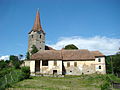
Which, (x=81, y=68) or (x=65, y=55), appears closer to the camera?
(x=81, y=68)

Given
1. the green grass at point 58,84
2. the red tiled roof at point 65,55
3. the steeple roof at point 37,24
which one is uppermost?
the steeple roof at point 37,24

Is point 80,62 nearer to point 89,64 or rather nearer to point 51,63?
point 89,64

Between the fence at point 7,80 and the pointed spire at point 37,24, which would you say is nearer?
the fence at point 7,80

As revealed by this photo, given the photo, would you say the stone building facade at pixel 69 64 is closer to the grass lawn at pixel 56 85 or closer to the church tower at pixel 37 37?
the grass lawn at pixel 56 85

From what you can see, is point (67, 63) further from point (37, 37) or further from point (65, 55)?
point (37, 37)

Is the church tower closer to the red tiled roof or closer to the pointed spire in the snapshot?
the pointed spire

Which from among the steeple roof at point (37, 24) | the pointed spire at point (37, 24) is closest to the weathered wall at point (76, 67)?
the steeple roof at point (37, 24)

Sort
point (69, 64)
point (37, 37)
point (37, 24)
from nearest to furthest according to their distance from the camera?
point (69, 64) → point (37, 37) → point (37, 24)

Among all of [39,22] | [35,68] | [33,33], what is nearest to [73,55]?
[35,68]

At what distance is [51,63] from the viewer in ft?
125

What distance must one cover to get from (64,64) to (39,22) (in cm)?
2772

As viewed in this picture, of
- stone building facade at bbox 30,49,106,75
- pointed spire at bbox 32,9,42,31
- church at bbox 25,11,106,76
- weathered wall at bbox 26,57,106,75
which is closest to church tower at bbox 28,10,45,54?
pointed spire at bbox 32,9,42,31

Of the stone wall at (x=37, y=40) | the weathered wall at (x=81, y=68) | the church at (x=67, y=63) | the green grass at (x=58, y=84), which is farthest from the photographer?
the stone wall at (x=37, y=40)

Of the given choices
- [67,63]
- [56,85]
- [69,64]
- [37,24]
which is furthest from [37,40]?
[56,85]
